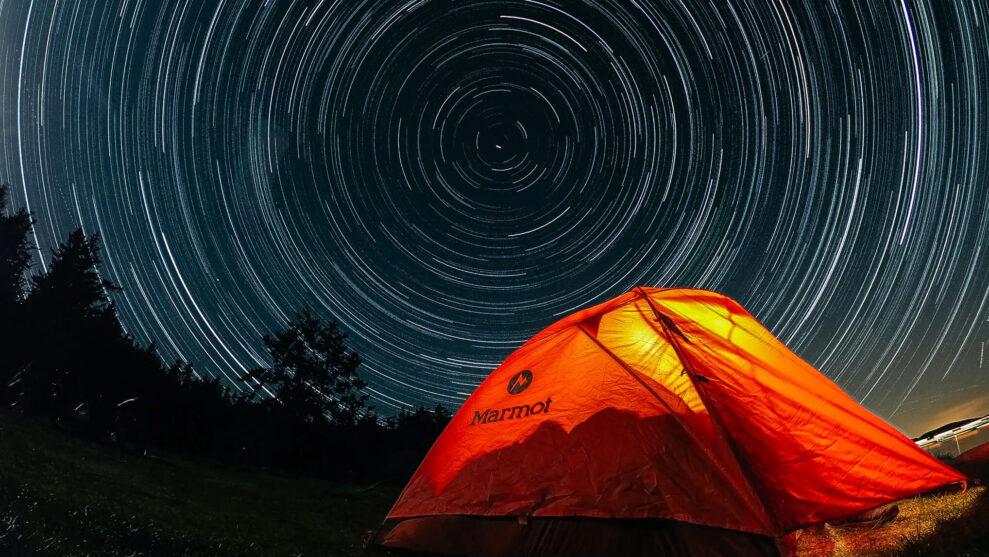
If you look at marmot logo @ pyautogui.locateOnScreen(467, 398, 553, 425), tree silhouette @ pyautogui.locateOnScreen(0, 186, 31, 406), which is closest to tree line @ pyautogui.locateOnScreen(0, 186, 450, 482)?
tree silhouette @ pyautogui.locateOnScreen(0, 186, 31, 406)

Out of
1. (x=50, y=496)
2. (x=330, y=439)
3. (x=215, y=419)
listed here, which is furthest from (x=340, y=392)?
(x=50, y=496)

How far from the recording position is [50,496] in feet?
22.3

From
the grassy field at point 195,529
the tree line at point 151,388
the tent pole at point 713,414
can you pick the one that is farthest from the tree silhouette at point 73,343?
the tent pole at point 713,414

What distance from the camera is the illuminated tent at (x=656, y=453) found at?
3969mm

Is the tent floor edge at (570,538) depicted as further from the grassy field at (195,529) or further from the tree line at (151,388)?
the tree line at (151,388)

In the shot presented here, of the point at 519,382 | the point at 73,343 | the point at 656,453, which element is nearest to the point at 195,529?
the point at 519,382

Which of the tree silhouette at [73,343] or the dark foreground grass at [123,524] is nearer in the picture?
the dark foreground grass at [123,524]

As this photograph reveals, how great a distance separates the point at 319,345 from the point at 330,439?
Result: 8273 millimetres

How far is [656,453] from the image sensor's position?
13.9 feet

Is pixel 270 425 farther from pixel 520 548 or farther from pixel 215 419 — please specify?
pixel 520 548

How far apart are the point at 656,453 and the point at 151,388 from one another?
41.1 m

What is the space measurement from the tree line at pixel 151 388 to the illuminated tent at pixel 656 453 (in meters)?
28.8

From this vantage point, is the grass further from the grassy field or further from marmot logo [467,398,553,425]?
marmot logo [467,398,553,425]

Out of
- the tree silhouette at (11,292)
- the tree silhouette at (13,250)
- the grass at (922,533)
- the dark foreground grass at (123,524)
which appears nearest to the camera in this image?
the grass at (922,533)
